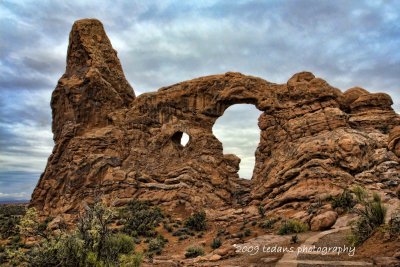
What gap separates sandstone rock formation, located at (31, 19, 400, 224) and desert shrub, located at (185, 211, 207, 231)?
3750 mm

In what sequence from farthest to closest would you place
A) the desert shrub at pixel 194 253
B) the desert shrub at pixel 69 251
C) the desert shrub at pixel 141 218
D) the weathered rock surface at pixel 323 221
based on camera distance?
the desert shrub at pixel 141 218
the weathered rock surface at pixel 323 221
the desert shrub at pixel 194 253
the desert shrub at pixel 69 251

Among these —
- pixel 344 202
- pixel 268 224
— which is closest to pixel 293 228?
pixel 268 224

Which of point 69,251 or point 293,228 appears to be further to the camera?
point 293,228

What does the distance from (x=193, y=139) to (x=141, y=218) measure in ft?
39.5

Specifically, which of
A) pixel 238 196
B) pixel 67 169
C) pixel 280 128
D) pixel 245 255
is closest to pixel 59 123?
pixel 67 169

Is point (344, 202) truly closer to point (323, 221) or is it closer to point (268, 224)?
point (323, 221)

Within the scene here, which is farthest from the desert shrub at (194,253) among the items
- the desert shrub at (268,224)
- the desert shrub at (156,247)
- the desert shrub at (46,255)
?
the desert shrub at (46,255)

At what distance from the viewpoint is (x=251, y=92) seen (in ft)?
131

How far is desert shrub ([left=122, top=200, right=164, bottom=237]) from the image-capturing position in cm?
2980

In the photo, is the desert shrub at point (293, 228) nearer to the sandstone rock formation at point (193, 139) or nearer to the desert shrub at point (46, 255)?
the sandstone rock formation at point (193, 139)

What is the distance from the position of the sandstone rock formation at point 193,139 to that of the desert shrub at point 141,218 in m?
1.81

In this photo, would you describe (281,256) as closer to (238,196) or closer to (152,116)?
(238,196)

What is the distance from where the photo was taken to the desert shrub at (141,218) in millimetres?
29797

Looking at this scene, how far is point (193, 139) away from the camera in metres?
40.5
